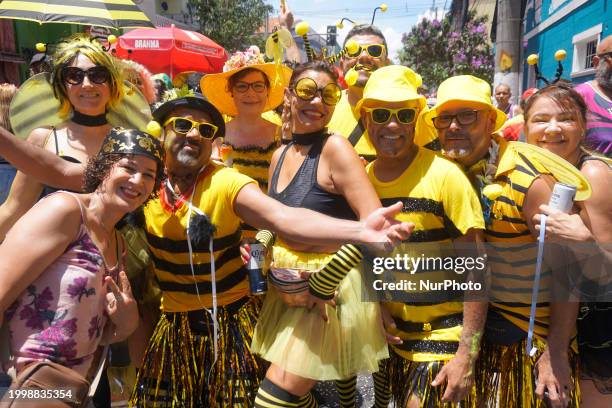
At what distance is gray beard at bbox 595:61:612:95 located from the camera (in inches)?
118

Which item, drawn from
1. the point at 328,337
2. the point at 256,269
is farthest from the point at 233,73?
the point at 328,337

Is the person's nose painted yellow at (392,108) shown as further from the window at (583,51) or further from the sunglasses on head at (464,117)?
the window at (583,51)

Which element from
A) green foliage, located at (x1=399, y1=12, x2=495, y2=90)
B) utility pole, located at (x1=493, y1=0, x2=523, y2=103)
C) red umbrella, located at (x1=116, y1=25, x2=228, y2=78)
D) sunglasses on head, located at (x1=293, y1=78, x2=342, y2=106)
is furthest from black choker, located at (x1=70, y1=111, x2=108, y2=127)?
green foliage, located at (x1=399, y1=12, x2=495, y2=90)

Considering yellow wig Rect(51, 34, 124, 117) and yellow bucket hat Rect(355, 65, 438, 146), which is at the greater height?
yellow wig Rect(51, 34, 124, 117)

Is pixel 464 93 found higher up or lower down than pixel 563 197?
higher up

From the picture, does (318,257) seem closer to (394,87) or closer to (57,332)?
(394,87)

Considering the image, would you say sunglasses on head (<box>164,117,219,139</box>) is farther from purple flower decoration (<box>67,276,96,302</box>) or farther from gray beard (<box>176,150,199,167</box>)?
purple flower decoration (<box>67,276,96,302</box>)

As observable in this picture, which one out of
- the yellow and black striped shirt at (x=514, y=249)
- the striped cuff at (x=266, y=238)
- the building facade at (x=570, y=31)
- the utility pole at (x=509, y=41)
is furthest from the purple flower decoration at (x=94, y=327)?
the building facade at (x=570, y=31)

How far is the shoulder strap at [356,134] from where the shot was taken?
3055 millimetres

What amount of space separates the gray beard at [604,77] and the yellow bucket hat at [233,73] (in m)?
1.98

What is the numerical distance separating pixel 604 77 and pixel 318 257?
2.20m

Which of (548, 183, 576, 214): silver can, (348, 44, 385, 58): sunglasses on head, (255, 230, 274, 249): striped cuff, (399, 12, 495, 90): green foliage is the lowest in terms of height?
(255, 230, 274, 249): striped cuff

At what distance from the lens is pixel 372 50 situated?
3.46 meters

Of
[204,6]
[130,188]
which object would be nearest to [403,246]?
[130,188]
